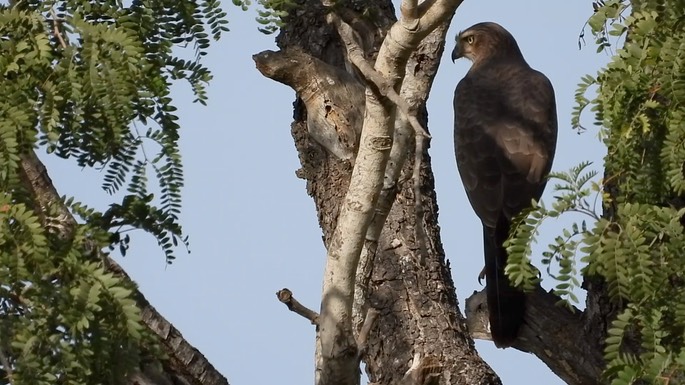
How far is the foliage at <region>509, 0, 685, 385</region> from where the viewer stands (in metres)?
3.05

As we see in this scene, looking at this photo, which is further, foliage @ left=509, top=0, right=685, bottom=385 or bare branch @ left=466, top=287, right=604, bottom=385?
bare branch @ left=466, top=287, right=604, bottom=385

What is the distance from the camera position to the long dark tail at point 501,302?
6.25 meters

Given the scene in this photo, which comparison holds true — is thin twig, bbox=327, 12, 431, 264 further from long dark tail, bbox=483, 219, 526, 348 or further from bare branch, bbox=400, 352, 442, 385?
long dark tail, bbox=483, 219, 526, 348

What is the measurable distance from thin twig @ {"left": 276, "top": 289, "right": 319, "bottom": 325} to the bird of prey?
2.33 m

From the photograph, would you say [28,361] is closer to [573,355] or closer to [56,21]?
[56,21]

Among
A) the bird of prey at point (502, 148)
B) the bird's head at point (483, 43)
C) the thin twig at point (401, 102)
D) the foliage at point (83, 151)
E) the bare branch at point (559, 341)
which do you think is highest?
the bird's head at point (483, 43)

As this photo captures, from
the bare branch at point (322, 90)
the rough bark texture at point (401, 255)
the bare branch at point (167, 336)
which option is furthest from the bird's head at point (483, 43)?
the bare branch at point (167, 336)

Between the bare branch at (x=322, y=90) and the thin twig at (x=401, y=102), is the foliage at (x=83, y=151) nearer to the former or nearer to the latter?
the thin twig at (x=401, y=102)

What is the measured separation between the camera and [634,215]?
3.13 m

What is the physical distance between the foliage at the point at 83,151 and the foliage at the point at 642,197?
127 centimetres

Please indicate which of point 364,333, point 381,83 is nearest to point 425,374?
point 364,333

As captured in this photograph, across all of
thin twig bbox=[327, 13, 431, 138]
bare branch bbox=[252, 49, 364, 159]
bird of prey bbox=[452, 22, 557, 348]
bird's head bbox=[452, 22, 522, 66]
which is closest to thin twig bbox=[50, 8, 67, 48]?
thin twig bbox=[327, 13, 431, 138]

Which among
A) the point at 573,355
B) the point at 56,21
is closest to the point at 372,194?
the point at 56,21

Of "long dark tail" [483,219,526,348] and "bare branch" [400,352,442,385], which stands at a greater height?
"long dark tail" [483,219,526,348]
